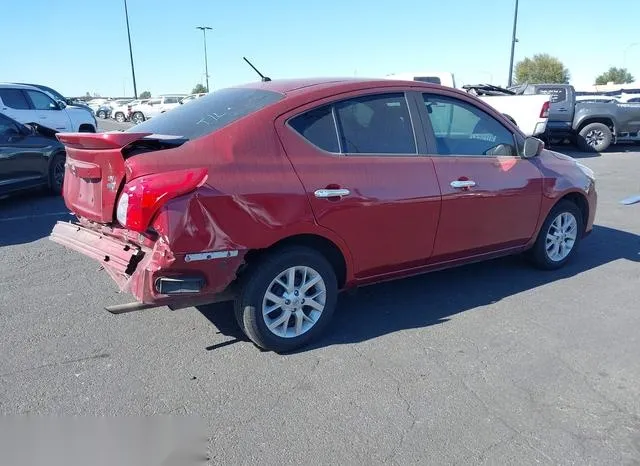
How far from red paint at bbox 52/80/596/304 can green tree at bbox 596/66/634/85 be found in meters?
98.1

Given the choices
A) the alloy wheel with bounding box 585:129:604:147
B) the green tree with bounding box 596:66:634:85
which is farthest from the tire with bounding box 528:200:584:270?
the green tree with bounding box 596:66:634:85

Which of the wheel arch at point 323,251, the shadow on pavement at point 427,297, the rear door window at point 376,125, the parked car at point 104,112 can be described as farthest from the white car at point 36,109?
the parked car at point 104,112

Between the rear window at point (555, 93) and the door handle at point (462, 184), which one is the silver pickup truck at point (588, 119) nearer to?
the rear window at point (555, 93)

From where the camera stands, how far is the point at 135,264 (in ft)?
11.1

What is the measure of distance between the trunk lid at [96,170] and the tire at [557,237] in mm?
3784

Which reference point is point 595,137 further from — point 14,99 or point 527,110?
point 14,99

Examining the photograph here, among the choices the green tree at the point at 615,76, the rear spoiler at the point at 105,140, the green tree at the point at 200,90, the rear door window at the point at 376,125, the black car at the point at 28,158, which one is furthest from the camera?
the green tree at the point at 615,76

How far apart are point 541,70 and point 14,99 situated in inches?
2662

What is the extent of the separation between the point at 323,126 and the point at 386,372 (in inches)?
67.6

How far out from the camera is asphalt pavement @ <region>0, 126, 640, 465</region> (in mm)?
2775

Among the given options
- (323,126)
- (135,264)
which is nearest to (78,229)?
(135,264)

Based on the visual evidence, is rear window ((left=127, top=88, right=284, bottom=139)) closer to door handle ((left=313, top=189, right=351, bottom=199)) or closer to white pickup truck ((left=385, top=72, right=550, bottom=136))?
door handle ((left=313, top=189, right=351, bottom=199))

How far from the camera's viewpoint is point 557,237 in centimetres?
535

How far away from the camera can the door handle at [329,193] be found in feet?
11.8
